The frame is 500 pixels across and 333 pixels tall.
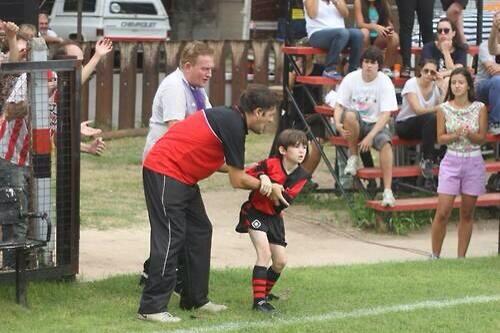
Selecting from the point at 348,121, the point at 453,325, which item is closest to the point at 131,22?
the point at 348,121

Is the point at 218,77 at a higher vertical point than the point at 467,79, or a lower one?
lower

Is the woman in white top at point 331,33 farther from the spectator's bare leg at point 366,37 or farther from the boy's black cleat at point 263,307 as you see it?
the boy's black cleat at point 263,307

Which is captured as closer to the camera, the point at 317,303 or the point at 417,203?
the point at 317,303

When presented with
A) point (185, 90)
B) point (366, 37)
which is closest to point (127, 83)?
point (366, 37)

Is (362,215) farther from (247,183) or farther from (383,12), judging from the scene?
(247,183)

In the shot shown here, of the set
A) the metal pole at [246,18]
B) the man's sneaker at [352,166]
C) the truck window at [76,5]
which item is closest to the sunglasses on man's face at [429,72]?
the man's sneaker at [352,166]

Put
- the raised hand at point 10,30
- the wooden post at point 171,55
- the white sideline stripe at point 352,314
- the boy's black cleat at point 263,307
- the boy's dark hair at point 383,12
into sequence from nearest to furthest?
the white sideline stripe at point 352,314
the boy's black cleat at point 263,307
the raised hand at point 10,30
the boy's dark hair at point 383,12
the wooden post at point 171,55

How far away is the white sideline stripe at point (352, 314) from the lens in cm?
765

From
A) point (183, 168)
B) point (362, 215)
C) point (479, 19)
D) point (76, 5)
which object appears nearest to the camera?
point (183, 168)

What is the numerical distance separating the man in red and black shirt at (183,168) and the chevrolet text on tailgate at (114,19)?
20.8 m

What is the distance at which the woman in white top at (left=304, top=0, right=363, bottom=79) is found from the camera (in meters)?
14.0

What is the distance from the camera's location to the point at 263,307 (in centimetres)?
813

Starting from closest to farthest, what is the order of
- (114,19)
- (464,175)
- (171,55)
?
(464,175) < (171,55) < (114,19)

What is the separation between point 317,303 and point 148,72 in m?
11.9
